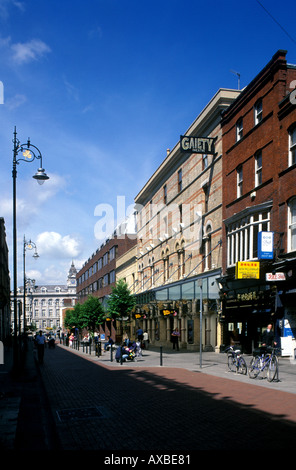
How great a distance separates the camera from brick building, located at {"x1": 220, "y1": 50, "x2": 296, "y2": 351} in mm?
20391

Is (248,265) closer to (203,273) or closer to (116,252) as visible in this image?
(203,273)

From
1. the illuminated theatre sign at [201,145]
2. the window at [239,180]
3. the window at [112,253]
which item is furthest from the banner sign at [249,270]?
the window at [112,253]

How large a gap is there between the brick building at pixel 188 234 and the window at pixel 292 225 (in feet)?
14.6

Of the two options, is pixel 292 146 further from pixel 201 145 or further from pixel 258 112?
pixel 201 145

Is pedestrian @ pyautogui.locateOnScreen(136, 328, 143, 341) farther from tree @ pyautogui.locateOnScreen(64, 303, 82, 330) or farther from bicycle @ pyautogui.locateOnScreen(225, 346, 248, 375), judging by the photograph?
tree @ pyautogui.locateOnScreen(64, 303, 82, 330)

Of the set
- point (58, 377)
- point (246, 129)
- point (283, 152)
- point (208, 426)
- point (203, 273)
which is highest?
point (246, 129)

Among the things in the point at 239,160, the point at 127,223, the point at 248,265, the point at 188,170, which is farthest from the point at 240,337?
the point at 127,223

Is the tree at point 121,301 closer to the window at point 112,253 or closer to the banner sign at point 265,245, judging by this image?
the banner sign at point 265,245

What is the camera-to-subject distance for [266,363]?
14.5m

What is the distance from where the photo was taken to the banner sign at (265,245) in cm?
2042

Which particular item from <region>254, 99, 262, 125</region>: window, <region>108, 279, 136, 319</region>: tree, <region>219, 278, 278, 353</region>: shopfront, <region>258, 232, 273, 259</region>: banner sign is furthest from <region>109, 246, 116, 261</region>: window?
<region>258, 232, 273, 259</region>: banner sign

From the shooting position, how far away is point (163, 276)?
4112cm

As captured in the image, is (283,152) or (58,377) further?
(283,152)

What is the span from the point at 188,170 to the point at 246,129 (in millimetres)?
10206
